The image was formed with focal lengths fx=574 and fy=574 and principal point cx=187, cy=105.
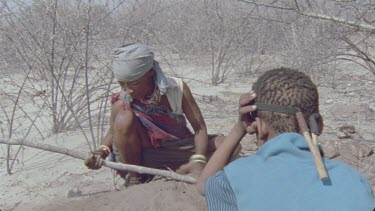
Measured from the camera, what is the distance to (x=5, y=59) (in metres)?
6.88

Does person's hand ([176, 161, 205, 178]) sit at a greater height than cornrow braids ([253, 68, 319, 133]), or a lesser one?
lesser

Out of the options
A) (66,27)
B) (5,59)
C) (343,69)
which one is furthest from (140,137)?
(343,69)

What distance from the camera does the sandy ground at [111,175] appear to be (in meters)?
3.04

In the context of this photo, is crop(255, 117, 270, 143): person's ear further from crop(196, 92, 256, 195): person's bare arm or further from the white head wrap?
the white head wrap

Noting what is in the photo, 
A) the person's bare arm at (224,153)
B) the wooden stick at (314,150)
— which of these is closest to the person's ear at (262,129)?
the wooden stick at (314,150)

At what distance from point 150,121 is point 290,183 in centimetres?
213

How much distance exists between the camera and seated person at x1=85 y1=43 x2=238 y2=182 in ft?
10.6

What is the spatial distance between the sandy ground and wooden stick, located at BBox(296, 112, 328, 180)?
1419 millimetres

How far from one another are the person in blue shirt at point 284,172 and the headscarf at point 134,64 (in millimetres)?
1560

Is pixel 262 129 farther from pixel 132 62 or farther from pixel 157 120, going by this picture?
pixel 157 120

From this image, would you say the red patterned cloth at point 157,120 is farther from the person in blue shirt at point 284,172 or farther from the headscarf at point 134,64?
the person in blue shirt at point 284,172

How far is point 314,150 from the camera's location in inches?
54.8

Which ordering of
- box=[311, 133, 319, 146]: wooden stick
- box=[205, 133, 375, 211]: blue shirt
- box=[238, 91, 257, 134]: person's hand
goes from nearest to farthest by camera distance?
box=[205, 133, 375, 211]: blue shirt, box=[311, 133, 319, 146]: wooden stick, box=[238, 91, 257, 134]: person's hand

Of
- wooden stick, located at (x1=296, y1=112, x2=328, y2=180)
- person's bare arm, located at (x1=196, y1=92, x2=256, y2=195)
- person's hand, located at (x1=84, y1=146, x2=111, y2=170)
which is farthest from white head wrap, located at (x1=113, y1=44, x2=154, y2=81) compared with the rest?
wooden stick, located at (x1=296, y1=112, x2=328, y2=180)
